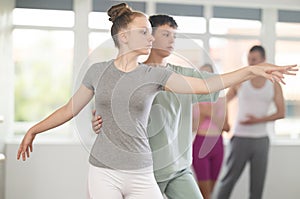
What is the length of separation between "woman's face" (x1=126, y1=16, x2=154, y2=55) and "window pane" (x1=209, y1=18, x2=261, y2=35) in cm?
312

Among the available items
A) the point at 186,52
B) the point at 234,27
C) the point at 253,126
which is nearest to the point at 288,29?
the point at 234,27

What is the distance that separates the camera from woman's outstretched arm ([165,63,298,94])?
195 cm

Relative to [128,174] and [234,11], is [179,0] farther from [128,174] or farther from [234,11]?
[128,174]

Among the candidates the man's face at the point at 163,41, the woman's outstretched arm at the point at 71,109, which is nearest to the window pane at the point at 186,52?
the man's face at the point at 163,41

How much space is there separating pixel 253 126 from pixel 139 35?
2459 mm

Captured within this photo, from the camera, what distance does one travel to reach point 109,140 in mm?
2010

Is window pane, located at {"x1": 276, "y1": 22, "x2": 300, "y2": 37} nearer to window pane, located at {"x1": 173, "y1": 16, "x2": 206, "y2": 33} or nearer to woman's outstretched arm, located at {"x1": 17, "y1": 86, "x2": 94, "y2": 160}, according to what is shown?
window pane, located at {"x1": 173, "y1": 16, "x2": 206, "y2": 33}

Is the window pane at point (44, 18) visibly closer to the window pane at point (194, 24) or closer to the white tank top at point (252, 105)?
the window pane at point (194, 24)

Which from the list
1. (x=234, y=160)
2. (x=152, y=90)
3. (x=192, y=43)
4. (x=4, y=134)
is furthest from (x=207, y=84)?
(x=4, y=134)

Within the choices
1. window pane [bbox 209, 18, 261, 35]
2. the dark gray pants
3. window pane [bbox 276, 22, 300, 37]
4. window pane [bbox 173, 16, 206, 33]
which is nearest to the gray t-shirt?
the dark gray pants

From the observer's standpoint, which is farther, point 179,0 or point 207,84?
point 179,0

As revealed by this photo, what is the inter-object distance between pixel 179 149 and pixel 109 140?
1.47 ft

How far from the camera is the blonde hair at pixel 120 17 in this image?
2053 mm

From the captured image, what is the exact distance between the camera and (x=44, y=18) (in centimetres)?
489
